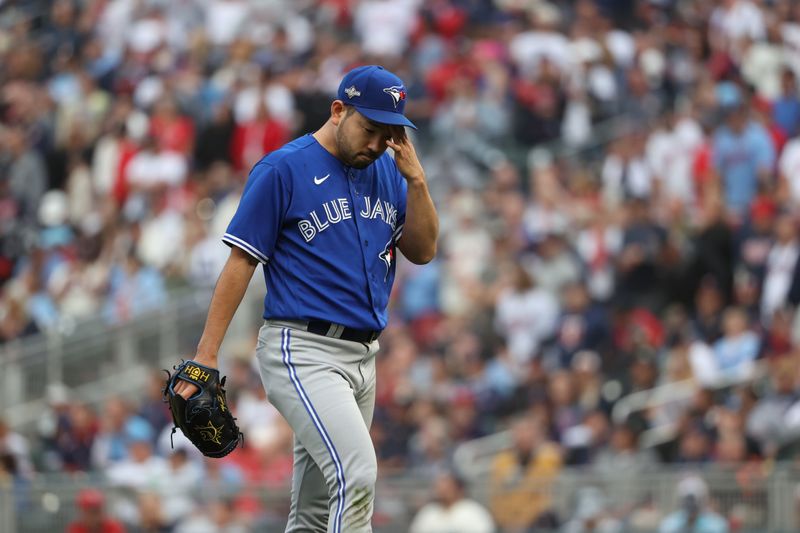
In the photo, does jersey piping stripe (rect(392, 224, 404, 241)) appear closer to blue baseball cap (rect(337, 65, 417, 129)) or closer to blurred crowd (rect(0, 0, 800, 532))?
blue baseball cap (rect(337, 65, 417, 129))

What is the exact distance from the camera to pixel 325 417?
20.7ft

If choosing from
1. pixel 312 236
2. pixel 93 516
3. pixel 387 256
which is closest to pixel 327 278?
pixel 312 236

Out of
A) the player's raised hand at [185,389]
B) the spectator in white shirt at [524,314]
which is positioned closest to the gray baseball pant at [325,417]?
the player's raised hand at [185,389]

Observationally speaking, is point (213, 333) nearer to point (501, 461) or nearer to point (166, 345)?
point (501, 461)

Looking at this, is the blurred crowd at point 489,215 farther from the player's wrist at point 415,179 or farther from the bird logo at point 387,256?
the player's wrist at point 415,179

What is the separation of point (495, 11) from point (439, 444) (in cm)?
773

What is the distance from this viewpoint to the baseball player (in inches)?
247

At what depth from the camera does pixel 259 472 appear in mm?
13812

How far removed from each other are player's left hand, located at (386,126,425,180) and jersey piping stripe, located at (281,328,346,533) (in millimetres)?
795

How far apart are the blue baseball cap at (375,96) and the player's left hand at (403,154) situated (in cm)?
8

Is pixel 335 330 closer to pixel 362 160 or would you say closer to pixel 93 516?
pixel 362 160

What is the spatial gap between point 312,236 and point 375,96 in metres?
0.61

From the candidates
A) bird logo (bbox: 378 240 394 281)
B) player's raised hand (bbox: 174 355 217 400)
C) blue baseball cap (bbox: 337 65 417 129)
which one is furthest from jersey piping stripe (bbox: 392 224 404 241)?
player's raised hand (bbox: 174 355 217 400)

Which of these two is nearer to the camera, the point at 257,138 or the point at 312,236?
Answer: the point at 312,236
